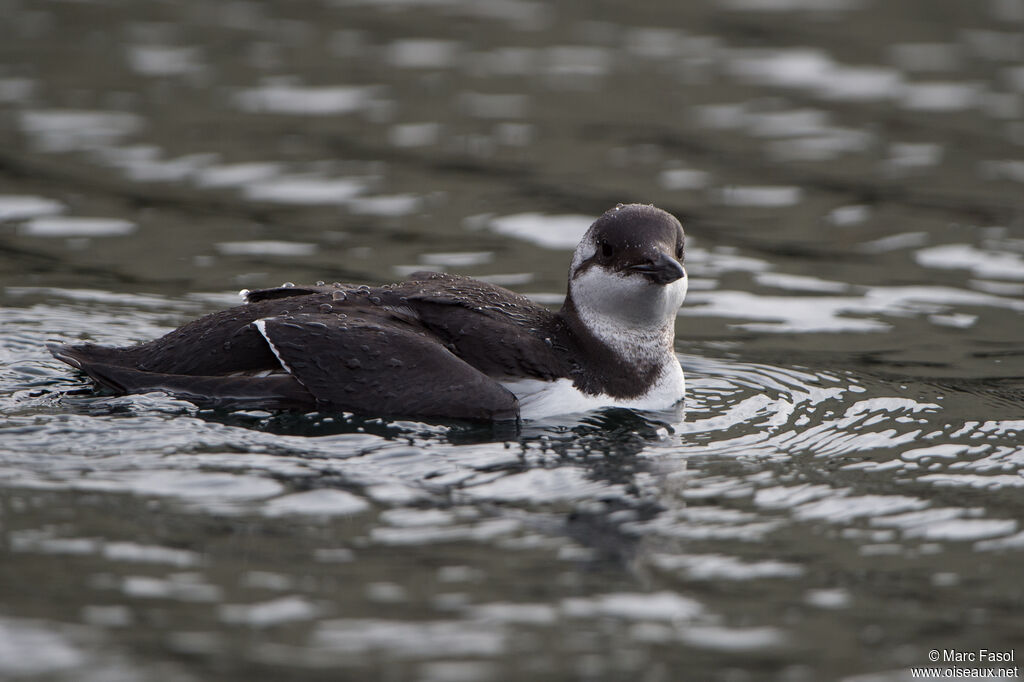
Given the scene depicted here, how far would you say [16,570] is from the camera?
5.17 meters

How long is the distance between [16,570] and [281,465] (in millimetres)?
1329

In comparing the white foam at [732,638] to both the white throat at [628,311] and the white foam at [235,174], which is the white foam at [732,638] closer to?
the white throat at [628,311]

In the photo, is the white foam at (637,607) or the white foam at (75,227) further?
the white foam at (75,227)

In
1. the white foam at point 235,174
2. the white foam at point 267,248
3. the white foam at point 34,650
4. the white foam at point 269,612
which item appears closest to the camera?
the white foam at point 34,650

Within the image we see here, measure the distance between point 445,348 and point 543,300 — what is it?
9.67 ft

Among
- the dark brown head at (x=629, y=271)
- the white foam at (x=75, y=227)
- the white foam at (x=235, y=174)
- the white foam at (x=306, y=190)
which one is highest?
the white foam at (x=235, y=174)

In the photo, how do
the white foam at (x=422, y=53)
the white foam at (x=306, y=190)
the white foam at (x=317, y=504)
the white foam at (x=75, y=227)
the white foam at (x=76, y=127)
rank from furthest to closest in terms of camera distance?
the white foam at (x=422, y=53) < the white foam at (x=76, y=127) < the white foam at (x=306, y=190) < the white foam at (x=75, y=227) < the white foam at (x=317, y=504)

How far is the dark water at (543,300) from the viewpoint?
16.4 ft

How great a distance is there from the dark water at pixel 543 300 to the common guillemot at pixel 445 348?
15 centimetres

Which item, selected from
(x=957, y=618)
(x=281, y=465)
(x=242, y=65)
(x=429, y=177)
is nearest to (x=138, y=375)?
(x=281, y=465)

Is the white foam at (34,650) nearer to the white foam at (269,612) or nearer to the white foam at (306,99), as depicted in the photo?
the white foam at (269,612)

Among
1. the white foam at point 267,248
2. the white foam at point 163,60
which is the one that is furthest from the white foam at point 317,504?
the white foam at point 163,60

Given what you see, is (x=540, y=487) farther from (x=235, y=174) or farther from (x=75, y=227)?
(x=235, y=174)

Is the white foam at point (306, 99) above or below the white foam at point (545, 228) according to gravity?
above
